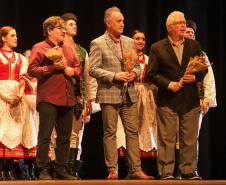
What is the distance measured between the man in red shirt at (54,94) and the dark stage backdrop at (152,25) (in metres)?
2.28

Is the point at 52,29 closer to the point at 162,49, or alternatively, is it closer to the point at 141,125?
the point at 162,49

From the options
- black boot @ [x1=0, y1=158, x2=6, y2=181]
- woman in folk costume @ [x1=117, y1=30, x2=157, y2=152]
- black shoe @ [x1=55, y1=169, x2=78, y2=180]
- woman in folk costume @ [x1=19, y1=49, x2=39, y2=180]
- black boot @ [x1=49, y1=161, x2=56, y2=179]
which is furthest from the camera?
woman in folk costume @ [x1=117, y1=30, x2=157, y2=152]

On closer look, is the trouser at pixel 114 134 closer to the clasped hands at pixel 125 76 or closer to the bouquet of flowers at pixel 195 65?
the clasped hands at pixel 125 76

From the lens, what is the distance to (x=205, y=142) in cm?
920

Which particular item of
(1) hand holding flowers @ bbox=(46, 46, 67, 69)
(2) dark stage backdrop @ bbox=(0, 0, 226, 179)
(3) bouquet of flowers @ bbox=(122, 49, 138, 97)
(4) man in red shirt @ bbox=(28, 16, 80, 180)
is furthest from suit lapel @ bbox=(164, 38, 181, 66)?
(2) dark stage backdrop @ bbox=(0, 0, 226, 179)

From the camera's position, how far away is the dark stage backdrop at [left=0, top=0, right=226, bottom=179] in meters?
8.62

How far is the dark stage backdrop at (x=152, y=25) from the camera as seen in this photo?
340 inches

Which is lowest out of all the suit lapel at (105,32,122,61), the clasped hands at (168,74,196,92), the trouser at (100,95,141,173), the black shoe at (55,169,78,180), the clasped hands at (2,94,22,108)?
the black shoe at (55,169,78,180)

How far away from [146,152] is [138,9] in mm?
2260

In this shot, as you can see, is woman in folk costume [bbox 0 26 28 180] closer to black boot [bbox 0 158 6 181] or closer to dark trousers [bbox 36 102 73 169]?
black boot [bbox 0 158 6 181]

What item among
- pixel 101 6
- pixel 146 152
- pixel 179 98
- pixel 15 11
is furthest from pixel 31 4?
pixel 179 98

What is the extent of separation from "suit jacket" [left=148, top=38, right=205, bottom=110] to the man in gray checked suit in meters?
0.18

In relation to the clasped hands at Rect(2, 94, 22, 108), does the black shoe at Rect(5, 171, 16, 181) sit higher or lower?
lower

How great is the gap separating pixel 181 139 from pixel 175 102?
1.15 feet
